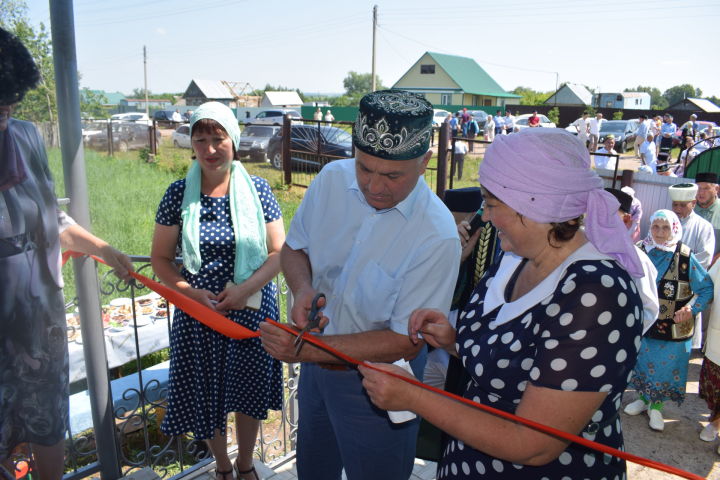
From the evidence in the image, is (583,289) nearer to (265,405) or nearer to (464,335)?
(464,335)

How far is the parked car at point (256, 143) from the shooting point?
18.5m

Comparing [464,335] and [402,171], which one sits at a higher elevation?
[402,171]

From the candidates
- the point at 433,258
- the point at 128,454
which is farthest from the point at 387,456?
the point at 128,454

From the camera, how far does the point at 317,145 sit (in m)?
12.7

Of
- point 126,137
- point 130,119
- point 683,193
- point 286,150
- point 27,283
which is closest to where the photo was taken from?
point 27,283

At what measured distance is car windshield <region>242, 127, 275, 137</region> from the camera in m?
19.2

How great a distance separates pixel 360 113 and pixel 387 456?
129 centimetres

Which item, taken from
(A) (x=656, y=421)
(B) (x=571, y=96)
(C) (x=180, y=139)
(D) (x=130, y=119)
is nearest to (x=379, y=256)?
(A) (x=656, y=421)

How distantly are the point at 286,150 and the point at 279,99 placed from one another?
51077 mm

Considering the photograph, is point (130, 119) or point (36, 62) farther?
point (130, 119)

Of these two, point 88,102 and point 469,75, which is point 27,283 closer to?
point 88,102

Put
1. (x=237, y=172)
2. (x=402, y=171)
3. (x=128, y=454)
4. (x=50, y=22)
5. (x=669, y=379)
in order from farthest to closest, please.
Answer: (x=669, y=379) < (x=128, y=454) < (x=237, y=172) < (x=50, y=22) < (x=402, y=171)

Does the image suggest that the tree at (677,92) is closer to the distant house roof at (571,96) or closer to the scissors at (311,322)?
the distant house roof at (571,96)

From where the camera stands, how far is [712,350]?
423 centimetres
